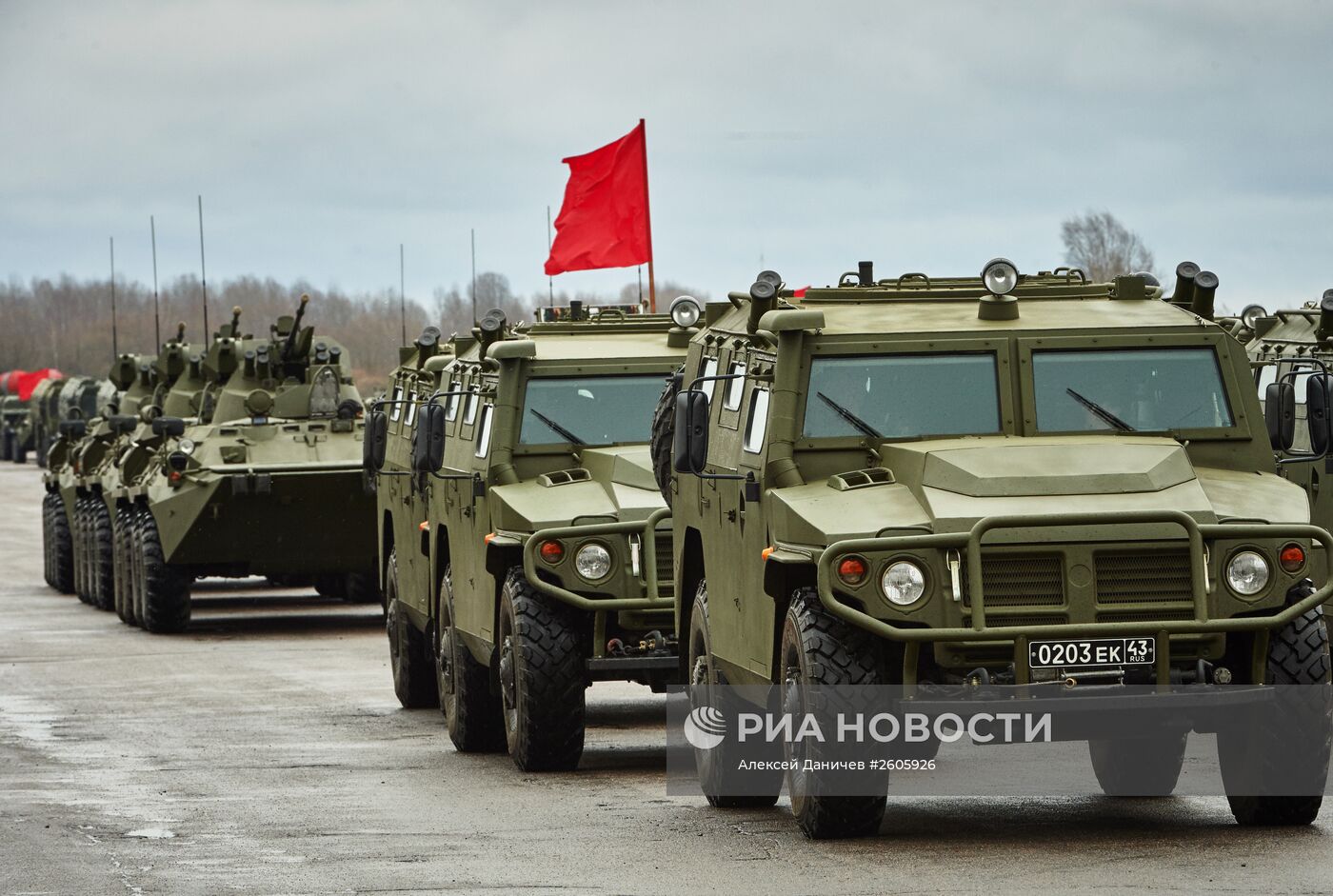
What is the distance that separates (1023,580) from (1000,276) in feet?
6.08

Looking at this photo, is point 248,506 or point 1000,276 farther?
point 248,506

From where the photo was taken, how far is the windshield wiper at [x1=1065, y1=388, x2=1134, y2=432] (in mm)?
9555

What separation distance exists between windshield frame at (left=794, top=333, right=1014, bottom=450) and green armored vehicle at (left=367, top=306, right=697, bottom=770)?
2393 millimetres

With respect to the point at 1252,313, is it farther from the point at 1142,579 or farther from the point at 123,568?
the point at 123,568

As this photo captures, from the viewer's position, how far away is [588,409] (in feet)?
43.2

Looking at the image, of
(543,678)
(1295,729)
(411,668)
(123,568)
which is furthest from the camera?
(123,568)

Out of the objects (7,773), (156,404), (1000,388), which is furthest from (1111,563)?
(156,404)

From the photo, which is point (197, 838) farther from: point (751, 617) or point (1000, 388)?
point (1000, 388)

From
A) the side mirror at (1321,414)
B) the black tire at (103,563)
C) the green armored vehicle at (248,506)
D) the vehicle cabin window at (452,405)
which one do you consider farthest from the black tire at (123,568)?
the side mirror at (1321,414)

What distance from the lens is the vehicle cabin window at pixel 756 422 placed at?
9.59 m

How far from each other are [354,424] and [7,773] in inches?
466

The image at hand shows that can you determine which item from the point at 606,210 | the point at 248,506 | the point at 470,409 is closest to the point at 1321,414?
the point at 470,409

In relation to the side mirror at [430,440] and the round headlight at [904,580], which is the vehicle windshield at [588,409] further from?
the round headlight at [904,580]

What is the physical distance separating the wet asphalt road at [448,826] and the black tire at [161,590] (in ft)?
20.8
